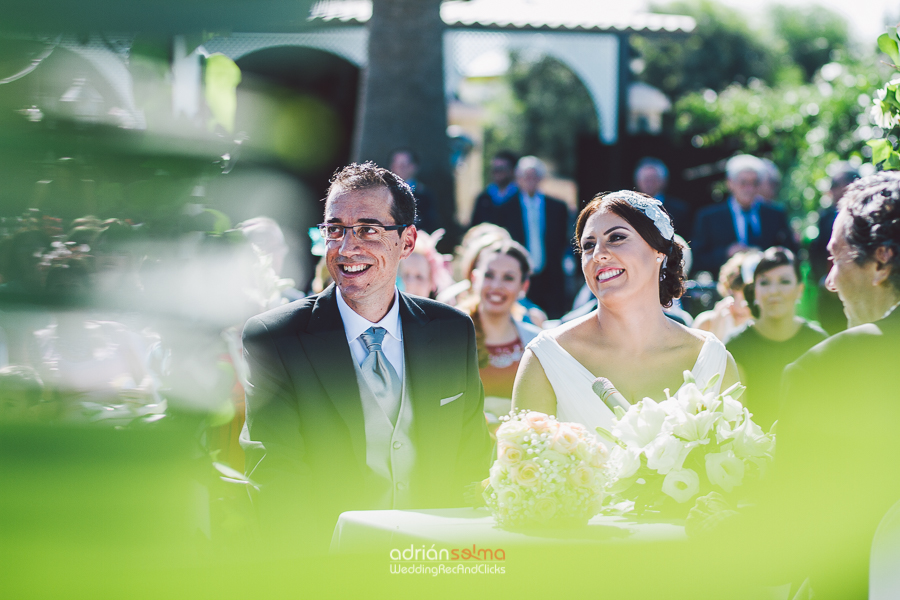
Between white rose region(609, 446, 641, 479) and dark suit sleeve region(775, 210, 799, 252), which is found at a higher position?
dark suit sleeve region(775, 210, 799, 252)

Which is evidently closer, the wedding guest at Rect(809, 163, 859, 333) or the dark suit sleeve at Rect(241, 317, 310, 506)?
the dark suit sleeve at Rect(241, 317, 310, 506)

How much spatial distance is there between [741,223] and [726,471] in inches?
242

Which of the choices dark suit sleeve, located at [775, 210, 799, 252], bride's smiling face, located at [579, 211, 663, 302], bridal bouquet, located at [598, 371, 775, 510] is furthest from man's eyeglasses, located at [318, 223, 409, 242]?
dark suit sleeve, located at [775, 210, 799, 252]

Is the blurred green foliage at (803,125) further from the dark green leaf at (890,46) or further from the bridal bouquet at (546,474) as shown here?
the bridal bouquet at (546,474)

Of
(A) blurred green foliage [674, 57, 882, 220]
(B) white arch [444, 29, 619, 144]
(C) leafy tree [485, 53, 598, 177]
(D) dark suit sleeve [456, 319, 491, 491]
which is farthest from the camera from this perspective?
(C) leafy tree [485, 53, 598, 177]

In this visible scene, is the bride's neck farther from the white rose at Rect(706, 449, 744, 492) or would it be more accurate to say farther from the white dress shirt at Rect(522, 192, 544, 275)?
the white dress shirt at Rect(522, 192, 544, 275)

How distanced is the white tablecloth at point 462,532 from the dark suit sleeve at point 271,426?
0.29 m

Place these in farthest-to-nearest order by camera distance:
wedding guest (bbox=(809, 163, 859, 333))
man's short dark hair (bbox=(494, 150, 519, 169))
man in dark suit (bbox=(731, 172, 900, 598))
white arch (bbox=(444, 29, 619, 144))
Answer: white arch (bbox=(444, 29, 619, 144)) < man's short dark hair (bbox=(494, 150, 519, 169)) < wedding guest (bbox=(809, 163, 859, 333)) < man in dark suit (bbox=(731, 172, 900, 598))

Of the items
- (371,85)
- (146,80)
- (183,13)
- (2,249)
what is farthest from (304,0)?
(371,85)

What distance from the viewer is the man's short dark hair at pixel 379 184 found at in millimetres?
3178

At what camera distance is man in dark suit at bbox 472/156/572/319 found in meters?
8.62

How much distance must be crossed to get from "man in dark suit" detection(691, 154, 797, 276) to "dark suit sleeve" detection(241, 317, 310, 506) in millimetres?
5987

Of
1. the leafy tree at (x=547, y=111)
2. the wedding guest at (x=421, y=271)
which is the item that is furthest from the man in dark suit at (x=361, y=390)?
the leafy tree at (x=547, y=111)

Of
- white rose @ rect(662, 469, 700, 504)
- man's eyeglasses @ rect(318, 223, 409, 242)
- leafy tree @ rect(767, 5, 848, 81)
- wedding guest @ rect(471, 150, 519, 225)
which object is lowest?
white rose @ rect(662, 469, 700, 504)
